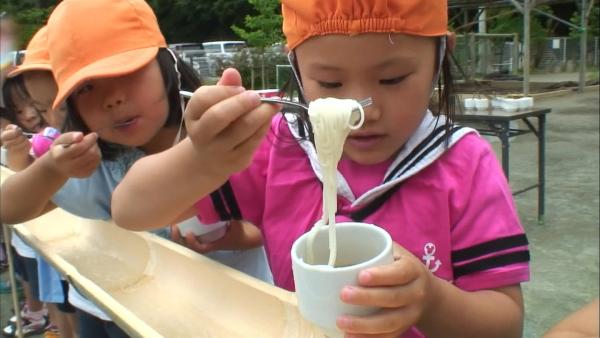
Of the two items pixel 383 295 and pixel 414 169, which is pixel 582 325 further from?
pixel 414 169

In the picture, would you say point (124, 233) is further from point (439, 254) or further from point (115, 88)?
point (439, 254)

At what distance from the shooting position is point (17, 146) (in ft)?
6.06

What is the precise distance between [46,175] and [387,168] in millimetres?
819

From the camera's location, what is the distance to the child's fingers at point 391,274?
55cm

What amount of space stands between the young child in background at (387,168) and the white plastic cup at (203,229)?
0.41 feet

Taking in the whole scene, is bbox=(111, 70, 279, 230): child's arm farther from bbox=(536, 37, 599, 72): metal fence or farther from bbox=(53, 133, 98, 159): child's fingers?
bbox=(536, 37, 599, 72): metal fence

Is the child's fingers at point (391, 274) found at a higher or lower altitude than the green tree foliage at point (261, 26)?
lower

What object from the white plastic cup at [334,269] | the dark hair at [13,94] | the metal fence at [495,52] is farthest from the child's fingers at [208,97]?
the metal fence at [495,52]

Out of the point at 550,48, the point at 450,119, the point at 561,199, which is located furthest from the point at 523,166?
the point at 550,48

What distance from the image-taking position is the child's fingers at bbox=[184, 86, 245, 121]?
30.2 inches

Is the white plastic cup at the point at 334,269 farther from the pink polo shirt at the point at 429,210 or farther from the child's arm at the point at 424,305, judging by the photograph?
the pink polo shirt at the point at 429,210

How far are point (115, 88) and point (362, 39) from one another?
0.67 meters

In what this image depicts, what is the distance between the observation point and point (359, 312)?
0.58 metres

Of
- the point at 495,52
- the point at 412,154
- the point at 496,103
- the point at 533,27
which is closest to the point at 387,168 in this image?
the point at 412,154
